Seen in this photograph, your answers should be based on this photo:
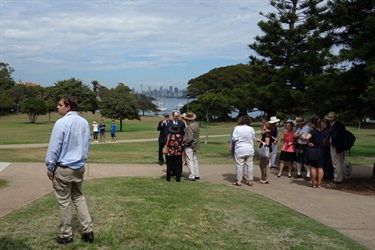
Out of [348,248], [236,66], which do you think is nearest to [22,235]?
[348,248]

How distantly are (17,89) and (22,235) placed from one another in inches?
3025

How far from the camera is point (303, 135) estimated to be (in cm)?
974

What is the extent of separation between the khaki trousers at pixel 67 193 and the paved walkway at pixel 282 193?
190 cm

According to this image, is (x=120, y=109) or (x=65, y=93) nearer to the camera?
(x=120, y=109)

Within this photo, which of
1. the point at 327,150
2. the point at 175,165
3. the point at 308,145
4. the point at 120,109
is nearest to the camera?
the point at 175,165

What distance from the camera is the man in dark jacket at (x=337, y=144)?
876 centimetres

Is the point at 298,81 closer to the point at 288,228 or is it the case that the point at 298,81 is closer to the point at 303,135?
the point at 303,135

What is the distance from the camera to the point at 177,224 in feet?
17.9

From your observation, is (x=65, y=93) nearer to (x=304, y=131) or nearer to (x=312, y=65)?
(x=312, y=65)

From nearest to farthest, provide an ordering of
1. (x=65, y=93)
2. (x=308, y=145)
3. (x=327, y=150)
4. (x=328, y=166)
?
1. (x=308, y=145)
2. (x=327, y=150)
3. (x=328, y=166)
4. (x=65, y=93)

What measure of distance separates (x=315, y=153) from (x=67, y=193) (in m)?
5.83

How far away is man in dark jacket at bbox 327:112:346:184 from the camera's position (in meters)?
8.76

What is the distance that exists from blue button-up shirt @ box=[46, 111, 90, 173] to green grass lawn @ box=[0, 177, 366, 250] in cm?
99

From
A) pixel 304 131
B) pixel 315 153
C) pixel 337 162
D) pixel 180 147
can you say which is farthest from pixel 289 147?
pixel 180 147
